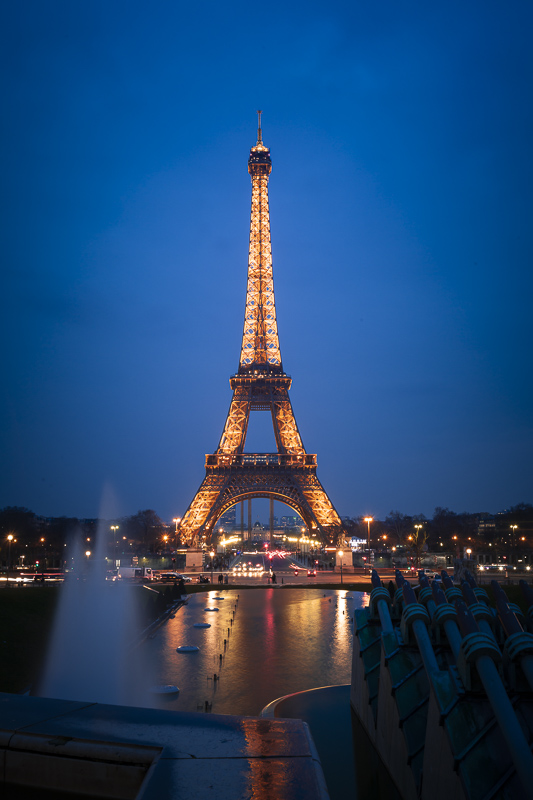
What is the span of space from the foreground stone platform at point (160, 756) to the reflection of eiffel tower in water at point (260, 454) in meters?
66.8

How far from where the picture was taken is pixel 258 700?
45.5 ft

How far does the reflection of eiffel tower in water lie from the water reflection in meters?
40.4

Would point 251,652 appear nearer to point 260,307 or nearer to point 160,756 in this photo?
point 160,756

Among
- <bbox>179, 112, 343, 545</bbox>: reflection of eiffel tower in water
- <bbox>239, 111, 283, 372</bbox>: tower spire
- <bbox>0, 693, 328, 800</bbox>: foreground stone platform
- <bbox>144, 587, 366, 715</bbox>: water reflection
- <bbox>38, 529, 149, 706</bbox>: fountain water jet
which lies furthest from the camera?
<bbox>239, 111, 283, 372</bbox>: tower spire

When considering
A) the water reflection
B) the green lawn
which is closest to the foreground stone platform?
the water reflection

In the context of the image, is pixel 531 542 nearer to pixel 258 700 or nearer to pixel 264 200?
pixel 264 200

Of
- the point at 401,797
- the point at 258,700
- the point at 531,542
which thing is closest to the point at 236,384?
the point at 531,542

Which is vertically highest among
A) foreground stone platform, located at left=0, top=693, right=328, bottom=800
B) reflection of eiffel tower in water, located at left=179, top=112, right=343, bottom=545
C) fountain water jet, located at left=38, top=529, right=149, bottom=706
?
reflection of eiffel tower in water, located at left=179, top=112, right=343, bottom=545

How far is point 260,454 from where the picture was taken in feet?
255

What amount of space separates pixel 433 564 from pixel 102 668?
51.8 metres

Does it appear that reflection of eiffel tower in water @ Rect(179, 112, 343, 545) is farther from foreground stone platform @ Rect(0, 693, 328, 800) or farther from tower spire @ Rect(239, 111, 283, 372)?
foreground stone platform @ Rect(0, 693, 328, 800)

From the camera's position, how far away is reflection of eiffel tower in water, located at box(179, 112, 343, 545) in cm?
7369

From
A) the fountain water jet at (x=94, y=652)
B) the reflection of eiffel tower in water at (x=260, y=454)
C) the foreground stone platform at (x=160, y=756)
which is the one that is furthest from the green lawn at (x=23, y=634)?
the reflection of eiffel tower in water at (x=260, y=454)

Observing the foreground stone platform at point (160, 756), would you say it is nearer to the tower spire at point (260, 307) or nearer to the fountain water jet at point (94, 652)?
the fountain water jet at point (94, 652)
